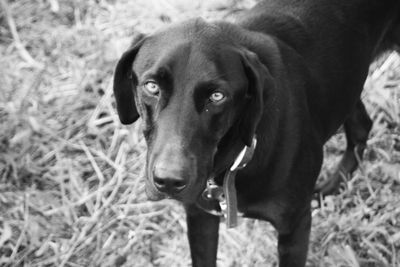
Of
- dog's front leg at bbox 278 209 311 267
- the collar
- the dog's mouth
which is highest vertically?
the dog's mouth

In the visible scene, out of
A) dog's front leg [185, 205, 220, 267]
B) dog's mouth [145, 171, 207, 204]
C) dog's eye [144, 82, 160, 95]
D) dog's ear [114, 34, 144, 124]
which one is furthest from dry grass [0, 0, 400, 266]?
dog's eye [144, 82, 160, 95]

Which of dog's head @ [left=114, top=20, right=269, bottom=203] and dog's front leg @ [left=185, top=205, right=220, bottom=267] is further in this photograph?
dog's front leg @ [left=185, top=205, right=220, bottom=267]

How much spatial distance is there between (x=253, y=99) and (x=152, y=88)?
1.15 ft

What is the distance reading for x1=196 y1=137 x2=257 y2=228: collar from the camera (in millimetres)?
2432

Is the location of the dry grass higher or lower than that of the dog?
lower

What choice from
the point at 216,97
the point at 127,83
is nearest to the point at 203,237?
the point at 127,83

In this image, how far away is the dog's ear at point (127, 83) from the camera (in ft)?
7.82

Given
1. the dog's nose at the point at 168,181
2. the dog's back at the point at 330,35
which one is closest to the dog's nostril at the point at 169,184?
the dog's nose at the point at 168,181

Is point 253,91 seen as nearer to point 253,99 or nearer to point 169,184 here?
point 253,99

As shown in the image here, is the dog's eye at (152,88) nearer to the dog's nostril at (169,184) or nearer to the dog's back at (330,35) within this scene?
the dog's nostril at (169,184)

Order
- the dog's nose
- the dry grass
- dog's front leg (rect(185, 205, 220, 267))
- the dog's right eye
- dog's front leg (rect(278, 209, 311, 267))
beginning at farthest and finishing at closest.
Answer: the dry grass, dog's front leg (rect(185, 205, 220, 267)), dog's front leg (rect(278, 209, 311, 267)), the dog's right eye, the dog's nose

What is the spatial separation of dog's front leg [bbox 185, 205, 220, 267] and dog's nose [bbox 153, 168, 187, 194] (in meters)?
→ 0.70

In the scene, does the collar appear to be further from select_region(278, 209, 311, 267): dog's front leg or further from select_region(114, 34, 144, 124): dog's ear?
select_region(114, 34, 144, 124): dog's ear

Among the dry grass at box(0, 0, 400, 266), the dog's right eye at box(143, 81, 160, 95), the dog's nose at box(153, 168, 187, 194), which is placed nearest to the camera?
the dog's nose at box(153, 168, 187, 194)
